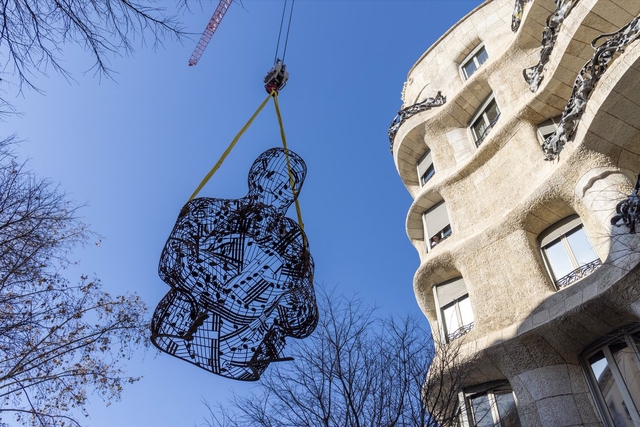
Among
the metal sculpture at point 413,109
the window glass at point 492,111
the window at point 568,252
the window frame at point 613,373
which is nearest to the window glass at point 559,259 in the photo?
the window at point 568,252

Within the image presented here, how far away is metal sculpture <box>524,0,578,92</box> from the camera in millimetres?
11031

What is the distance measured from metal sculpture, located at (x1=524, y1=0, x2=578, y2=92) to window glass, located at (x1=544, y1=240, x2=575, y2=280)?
4015mm

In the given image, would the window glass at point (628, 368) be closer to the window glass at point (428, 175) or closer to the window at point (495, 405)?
the window at point (495, 405)

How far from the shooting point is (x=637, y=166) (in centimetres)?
969

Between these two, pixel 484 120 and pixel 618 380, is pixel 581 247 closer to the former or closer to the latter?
pixel 618 380

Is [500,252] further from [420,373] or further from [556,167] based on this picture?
[420,373]

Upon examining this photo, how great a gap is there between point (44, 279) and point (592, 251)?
10.8 metres

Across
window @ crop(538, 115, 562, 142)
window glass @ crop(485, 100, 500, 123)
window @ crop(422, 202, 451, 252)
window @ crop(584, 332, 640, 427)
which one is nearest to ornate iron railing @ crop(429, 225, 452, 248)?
window @ crop(422, 202, 451, 252)

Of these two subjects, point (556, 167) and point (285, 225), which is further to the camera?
point (556, 167)

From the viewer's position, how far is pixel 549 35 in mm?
11391

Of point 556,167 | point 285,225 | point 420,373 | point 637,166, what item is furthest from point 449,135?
point 285,225

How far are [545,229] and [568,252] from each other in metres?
0.89

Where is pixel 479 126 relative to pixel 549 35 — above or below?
above

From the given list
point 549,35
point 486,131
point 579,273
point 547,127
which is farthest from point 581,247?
point 549,35
